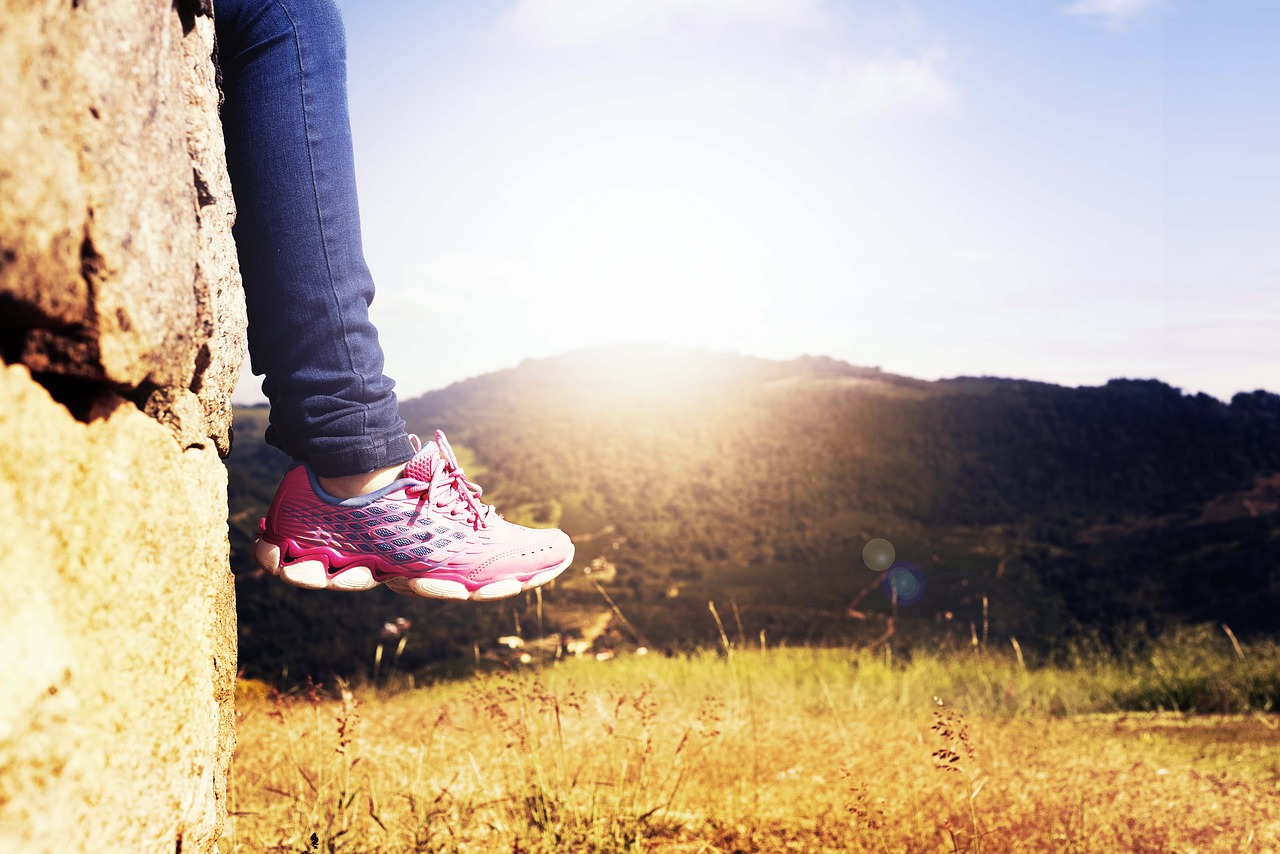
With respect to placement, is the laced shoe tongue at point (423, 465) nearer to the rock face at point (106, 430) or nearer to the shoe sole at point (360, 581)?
the shoe sole at point (360, 581)

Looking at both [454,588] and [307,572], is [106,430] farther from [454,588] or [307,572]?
[454,588]

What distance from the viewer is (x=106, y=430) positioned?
1.17 meters

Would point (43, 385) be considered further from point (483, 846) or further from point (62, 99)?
point (483, 846)

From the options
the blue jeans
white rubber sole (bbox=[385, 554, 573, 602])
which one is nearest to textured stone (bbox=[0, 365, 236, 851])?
the blue jeans

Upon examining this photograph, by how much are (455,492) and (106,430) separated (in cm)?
116

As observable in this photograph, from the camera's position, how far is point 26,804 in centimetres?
96

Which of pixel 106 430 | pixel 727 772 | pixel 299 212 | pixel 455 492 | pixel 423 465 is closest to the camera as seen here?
pixel 106 430

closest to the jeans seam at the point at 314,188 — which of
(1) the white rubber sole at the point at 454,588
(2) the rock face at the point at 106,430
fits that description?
(2) the rock face at the point at 106,430

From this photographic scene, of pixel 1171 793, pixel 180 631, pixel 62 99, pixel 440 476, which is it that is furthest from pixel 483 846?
pixel 1171 793

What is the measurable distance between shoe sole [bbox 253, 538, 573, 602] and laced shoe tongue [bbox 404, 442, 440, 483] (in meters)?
0.25

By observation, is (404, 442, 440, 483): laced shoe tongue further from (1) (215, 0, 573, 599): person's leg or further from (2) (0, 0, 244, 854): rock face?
(2) (0, 0, 244, 854): rock face

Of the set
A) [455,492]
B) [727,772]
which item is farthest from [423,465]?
[727,772]

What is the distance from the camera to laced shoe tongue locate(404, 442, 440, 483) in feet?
7.02

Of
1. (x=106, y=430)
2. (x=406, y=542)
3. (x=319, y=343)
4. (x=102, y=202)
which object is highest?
(x=102, y=202)
